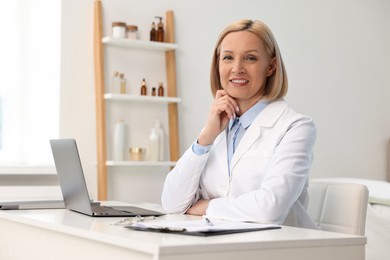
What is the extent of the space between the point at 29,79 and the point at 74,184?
2.42m

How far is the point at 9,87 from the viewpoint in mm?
4332

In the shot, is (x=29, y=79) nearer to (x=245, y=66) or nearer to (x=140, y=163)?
(x=140, y=163)

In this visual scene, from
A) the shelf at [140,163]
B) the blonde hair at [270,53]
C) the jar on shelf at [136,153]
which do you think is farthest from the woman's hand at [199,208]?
the jar on shelf at [136,153]

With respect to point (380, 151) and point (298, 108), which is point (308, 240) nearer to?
point (298, 108)

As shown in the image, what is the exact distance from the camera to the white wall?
4.39m

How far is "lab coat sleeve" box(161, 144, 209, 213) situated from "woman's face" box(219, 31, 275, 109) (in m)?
0.27

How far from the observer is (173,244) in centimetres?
122

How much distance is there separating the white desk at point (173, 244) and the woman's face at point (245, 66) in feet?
2.62

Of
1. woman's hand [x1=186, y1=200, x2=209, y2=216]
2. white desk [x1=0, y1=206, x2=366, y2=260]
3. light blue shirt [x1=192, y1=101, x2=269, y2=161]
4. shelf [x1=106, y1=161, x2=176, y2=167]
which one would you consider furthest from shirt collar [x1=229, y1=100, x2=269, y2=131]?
shelf [x1=106, y1=161, x2=176, y2=167]

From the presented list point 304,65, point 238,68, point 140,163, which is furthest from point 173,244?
point 304,65

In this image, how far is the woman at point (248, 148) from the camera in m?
2.09

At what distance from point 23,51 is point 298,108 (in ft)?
7.13

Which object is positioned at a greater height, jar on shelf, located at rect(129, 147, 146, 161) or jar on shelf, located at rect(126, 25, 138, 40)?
jar on shelf, located at rect(126, 25, 138, 40)

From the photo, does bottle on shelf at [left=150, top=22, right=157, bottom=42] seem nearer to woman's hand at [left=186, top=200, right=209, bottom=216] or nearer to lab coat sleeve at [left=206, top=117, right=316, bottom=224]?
woman's hand at [left=186, top=200, right=209, bottom=216]
